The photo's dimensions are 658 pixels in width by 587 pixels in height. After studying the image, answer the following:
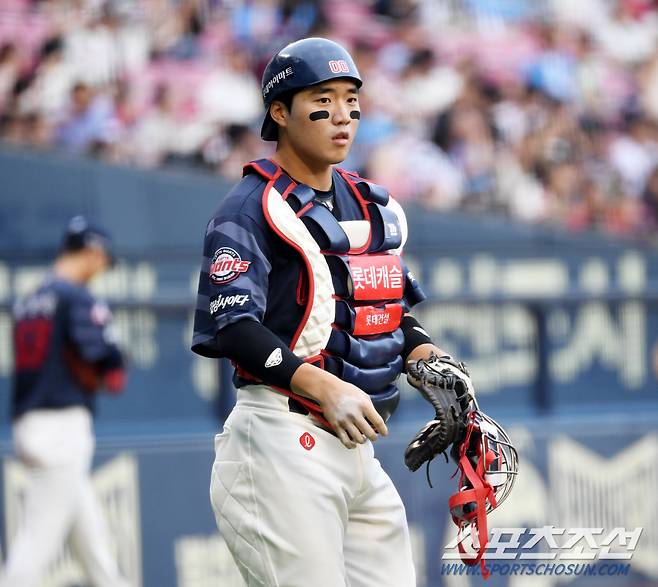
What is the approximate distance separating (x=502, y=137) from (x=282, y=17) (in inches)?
72.1

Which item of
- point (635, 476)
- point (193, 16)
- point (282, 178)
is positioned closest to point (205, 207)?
point (193, 16)

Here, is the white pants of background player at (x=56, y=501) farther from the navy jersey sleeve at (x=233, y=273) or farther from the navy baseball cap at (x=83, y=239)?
the navy jersey sleeve at (x=233, y=273)

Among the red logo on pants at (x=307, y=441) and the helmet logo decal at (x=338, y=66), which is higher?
the helmet logo decal at (x=338, y=66)

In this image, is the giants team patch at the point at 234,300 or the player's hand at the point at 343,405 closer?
the player's hand at the point at 343,405

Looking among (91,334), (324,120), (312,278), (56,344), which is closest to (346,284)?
(312,278)

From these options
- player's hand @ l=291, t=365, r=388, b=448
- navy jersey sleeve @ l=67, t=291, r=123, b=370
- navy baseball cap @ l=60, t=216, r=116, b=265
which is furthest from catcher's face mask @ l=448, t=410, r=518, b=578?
navy baseball cap @ l=60, t=216, r=116, b=265

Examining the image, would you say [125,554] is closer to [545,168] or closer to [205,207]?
[205,207]

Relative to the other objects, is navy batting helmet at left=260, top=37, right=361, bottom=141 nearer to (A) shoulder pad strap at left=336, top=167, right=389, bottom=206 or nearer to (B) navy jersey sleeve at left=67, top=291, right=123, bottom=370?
(A) shoulder pad strap at left=336, top=167, right=389, bottom=206

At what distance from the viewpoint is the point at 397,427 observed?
23.4ft

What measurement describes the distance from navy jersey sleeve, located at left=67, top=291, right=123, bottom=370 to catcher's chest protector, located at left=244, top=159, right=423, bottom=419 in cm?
313

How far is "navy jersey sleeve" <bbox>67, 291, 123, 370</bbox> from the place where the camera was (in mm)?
6344

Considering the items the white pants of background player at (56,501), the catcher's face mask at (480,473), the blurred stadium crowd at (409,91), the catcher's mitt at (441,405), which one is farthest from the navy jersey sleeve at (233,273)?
the blurred stadium crowd at (409,91)

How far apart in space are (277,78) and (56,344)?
3463mm

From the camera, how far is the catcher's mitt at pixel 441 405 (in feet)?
10.8
